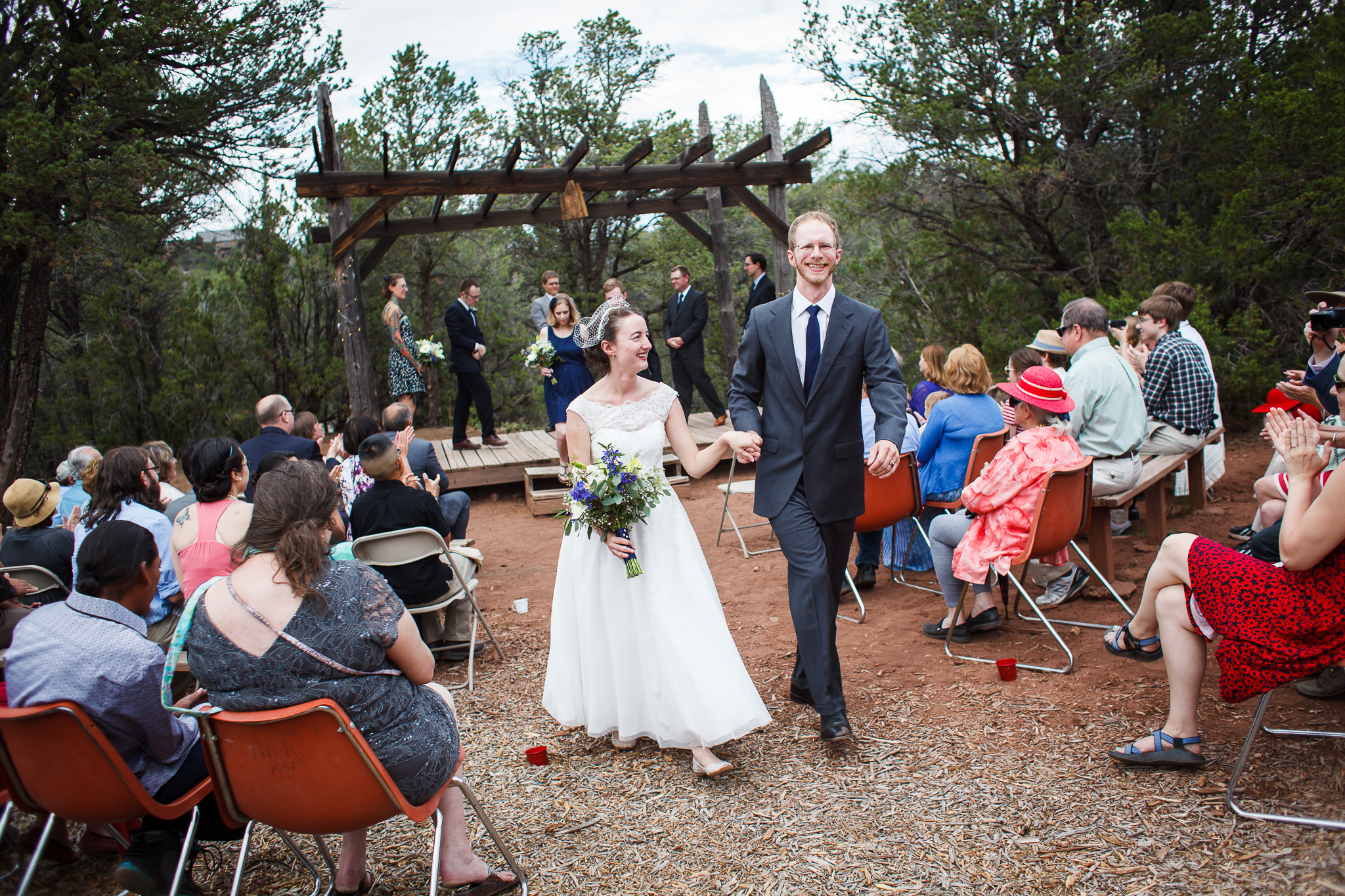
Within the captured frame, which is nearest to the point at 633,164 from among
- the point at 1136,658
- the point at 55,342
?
the point at 1136,658

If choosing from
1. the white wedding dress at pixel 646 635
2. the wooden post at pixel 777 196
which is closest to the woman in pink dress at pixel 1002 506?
the white wedding dress at pixel 646 635

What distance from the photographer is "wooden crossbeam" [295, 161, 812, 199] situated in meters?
9.05

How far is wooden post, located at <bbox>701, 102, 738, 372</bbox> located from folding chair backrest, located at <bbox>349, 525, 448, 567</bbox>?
8335mm

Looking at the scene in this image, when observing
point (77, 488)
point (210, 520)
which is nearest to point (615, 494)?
point (210, 520)

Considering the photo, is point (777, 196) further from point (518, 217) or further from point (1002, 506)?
point (1002, 506)

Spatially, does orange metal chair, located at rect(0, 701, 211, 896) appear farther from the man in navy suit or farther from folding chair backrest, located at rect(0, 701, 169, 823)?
the man in navy suit

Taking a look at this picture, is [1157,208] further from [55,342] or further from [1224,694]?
[55,342]

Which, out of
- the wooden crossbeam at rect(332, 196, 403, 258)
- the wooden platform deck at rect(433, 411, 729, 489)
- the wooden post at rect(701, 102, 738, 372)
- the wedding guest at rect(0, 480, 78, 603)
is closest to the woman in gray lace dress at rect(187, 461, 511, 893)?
the wedding guest at rect(0, 480, 78, 603)

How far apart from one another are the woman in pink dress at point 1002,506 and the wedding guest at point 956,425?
43cm

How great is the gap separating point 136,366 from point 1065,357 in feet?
36.6

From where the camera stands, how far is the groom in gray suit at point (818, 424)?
3.54 meters

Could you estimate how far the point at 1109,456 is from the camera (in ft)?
17.7

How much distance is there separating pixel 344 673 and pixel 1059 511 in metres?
3.54

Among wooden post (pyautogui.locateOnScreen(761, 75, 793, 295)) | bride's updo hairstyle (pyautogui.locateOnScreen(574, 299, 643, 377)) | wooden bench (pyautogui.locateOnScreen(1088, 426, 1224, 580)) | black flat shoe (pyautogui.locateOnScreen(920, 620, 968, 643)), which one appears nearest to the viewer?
bride's updo hairstyle (pyautogui.locateOnScreen(574, 299, 643, 377))
